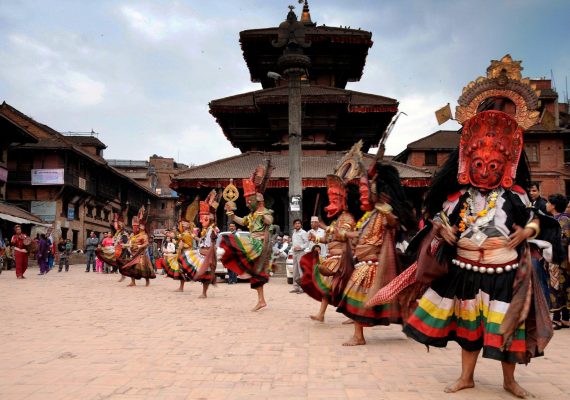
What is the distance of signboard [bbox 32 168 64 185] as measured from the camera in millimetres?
38275

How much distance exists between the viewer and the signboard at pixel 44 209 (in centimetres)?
3847

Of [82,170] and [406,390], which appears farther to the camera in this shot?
[82,170]

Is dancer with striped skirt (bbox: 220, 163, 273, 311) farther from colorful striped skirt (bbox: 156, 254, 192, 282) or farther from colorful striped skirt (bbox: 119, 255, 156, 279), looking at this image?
colorful striped skirt (bbox: 119, 255, 156, 279)

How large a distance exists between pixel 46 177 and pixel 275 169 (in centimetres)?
2034

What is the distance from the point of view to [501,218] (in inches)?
173

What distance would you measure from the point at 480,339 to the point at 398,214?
248 cm

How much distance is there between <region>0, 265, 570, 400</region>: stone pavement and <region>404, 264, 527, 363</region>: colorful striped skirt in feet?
1.39

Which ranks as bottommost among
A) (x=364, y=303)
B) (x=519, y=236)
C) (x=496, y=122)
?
(x=364, y=303)

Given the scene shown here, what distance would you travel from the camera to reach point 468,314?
425 centimetres

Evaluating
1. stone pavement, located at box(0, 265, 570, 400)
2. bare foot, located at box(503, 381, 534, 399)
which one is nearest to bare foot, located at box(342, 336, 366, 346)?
stone pavement, located at box(0, 265, 570, 400)

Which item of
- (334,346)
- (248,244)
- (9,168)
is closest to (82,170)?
(9,168)

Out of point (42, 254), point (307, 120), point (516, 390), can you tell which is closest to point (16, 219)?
point (42, 254)

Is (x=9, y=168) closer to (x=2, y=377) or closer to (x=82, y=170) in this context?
(x=82, y=170)

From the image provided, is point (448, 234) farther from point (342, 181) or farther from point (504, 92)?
point (342, 181)
